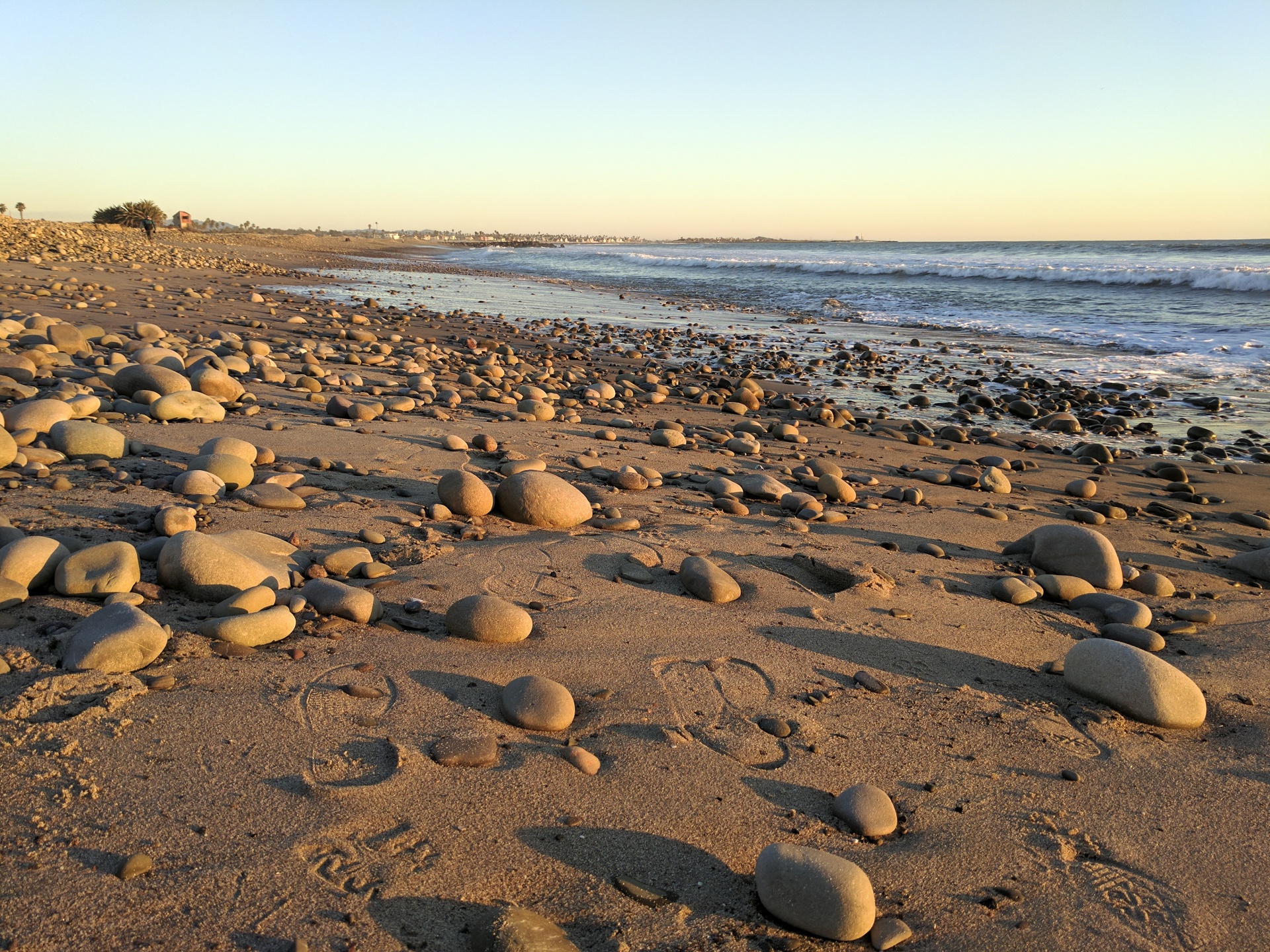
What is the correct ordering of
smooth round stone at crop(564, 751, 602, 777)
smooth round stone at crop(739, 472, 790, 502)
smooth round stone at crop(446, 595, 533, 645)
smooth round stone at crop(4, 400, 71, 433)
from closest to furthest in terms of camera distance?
smooth round stone at crop(564, 751, 602, 777) < smooth round stone at crop(446, 595, 533, 645) < smooth round stone at crop(4, 400, 71, 433) < smooth round stone at crop(739, 472, 790, 502)

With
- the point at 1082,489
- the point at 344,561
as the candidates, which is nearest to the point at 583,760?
the point at 344,561

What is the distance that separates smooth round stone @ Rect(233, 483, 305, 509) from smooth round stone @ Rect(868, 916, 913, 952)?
325 cm

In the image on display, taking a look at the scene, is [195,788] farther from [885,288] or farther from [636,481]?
[885,288]

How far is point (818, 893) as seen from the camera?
5.84ft

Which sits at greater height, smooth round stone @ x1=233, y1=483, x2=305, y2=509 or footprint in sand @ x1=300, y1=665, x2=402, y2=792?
smooth round stone @ x1=233, y1=483, x2=305, y2=509

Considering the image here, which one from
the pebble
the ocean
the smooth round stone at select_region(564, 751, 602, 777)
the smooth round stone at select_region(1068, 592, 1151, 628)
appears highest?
the ocean

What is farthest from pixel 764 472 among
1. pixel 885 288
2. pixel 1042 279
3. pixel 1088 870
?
pixel 1042 279

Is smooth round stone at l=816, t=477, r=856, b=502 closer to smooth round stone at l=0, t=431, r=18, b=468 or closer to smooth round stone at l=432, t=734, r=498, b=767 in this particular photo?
smooth round stone at l=432, t=734, r=498, b=767

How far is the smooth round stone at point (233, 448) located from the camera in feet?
14.5

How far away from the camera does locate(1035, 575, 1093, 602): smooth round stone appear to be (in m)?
3.76

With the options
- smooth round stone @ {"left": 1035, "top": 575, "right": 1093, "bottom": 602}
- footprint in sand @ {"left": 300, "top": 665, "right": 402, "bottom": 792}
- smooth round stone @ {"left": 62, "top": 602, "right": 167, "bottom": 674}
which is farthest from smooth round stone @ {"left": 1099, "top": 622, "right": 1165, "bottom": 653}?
smooth round stone @ {"left": 62, "top": 602, "right": 167, "bottom": 674}

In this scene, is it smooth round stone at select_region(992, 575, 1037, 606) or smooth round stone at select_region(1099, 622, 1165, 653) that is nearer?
smooth round stone at select_region(1099, 622, 1165, 653)

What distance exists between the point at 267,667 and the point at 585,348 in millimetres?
9247

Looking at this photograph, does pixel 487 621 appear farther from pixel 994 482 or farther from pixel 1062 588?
pixel 994 482
